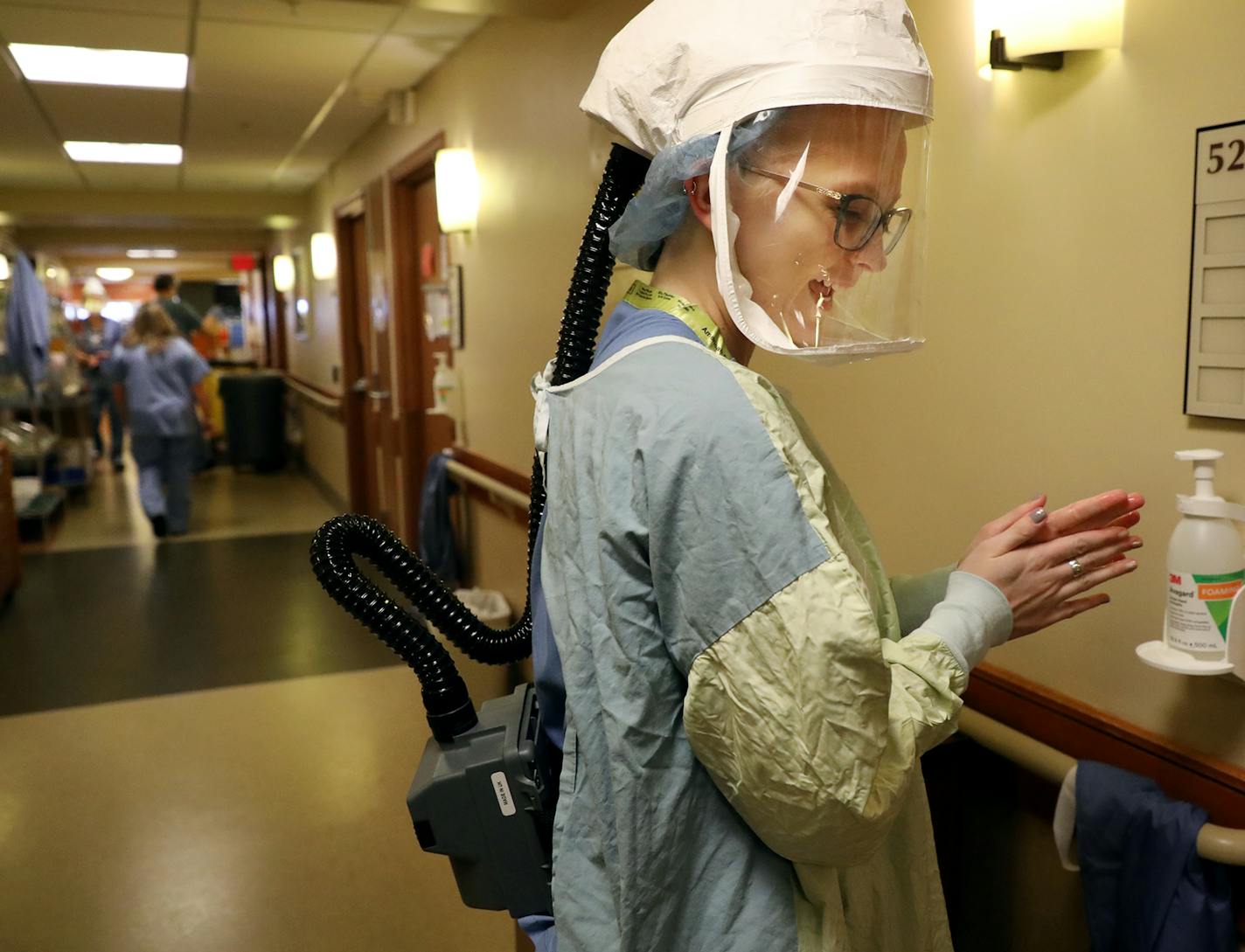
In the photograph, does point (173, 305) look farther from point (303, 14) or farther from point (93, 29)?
point (303, 14)

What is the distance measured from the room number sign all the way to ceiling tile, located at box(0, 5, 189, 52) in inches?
139

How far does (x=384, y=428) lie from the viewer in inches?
246

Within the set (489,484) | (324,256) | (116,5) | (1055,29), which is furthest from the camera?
(324,256)

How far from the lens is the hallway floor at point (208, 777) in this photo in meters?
2.54

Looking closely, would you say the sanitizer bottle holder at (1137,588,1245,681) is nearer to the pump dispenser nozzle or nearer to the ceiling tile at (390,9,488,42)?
the pump dispenser nozzle

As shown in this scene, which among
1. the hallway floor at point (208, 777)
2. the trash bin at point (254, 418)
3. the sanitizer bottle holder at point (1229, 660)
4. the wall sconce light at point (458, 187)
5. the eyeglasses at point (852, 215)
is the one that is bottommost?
the hallway floor at point (208, 777)

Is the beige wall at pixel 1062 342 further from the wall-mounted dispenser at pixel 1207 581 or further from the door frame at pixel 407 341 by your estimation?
the door frame at pixel 407 341

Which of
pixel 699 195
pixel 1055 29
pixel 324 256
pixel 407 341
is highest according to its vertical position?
pixel 324 256

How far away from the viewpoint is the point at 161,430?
7121 mm

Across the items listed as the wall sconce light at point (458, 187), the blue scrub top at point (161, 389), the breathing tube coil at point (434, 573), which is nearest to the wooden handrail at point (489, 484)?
the wall sconce light at point (458, 187)

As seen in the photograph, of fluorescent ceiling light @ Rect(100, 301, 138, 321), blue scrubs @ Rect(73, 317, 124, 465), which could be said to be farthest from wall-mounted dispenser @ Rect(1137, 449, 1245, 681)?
fluorescent ceiling light @ Rect(100, 301, 138, 321)

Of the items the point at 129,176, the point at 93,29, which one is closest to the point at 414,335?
the point at 93,29

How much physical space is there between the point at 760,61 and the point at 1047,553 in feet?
1.84

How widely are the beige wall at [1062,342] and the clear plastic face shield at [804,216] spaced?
520mm
